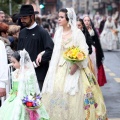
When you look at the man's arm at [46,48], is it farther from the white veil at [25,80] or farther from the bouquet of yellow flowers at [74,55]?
the white veil at [25,80]

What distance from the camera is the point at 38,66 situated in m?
7.86

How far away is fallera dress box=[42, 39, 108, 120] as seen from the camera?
8031mm

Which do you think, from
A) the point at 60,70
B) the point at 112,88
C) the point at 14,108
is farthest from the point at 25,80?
the point at 112,88

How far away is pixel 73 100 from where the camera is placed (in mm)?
8070

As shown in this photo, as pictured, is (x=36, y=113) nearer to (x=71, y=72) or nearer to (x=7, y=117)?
(x=7, y=117)

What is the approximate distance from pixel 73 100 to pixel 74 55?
60 centimetres

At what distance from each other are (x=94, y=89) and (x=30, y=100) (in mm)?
Result: 2123

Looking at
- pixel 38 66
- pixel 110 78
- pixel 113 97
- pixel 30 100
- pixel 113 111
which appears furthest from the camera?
pixel 110 78

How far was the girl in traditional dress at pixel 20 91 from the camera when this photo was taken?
6.51m

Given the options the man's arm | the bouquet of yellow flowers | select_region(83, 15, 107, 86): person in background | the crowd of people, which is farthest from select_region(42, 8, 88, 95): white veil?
select_region(83, 15, 107, 86): person in background

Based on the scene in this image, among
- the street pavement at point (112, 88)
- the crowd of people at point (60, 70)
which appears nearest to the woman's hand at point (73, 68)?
the crowd of people at point (60, 70)

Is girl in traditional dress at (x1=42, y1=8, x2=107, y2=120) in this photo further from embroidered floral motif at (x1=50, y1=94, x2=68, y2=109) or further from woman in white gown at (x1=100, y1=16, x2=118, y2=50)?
woman in white gown at (x1=100, y1=16, x2=118, y2=50)

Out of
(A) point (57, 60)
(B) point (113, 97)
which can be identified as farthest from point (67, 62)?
(B) point (113, 97)

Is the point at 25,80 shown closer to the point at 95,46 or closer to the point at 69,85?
the point at 69,85
